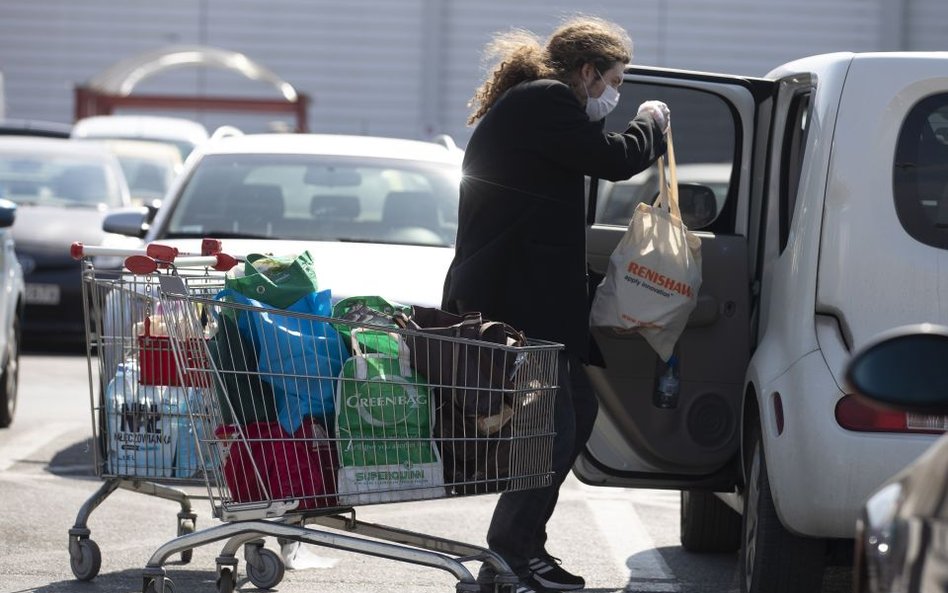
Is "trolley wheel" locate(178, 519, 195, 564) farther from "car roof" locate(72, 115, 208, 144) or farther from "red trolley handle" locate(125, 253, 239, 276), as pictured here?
"car roof" locate(72, 115, 208, 144)

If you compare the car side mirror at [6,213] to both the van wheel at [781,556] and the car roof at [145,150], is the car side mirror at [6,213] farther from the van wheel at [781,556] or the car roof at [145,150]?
the car roof at [145,150]

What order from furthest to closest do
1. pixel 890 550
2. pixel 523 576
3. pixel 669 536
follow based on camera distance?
pixel 669 536 < pixel 523 576 < pixel 890 550

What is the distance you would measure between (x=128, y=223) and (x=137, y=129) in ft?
39.3

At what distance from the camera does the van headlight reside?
2611 millimetres

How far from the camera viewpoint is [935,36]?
87.2 feet

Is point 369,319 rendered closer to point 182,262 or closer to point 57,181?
point 182,262

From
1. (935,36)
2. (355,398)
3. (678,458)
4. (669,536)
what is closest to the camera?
(355,398)

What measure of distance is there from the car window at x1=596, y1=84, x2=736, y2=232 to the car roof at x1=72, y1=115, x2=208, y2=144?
5770 mm

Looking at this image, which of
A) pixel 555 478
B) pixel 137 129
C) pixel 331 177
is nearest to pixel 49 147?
pixel 137 129

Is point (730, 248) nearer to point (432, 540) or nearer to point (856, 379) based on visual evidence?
point (432, 540)

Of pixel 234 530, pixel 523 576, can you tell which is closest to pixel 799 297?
pixel 523 576

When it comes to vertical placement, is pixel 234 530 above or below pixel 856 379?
below

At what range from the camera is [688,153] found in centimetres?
1695

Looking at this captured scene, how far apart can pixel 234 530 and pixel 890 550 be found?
2.24 metres
